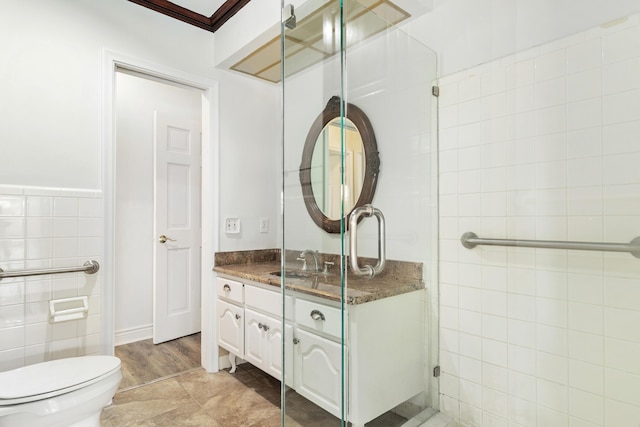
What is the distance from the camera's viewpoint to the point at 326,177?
4.04 feet

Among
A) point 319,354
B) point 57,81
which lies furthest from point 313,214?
point 57,81

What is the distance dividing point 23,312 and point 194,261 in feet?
4.77

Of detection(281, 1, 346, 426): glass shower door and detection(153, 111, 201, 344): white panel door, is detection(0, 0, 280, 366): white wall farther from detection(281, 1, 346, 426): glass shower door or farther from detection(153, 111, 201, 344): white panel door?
detection(281, 1, 346, 426): glass shower door

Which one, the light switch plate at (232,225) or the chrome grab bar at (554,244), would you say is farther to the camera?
the light switch plate at (232,225)

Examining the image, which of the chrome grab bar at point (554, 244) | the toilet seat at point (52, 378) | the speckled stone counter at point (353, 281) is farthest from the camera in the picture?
the toilet seat at point (52, 378)

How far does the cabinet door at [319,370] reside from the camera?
1231mm

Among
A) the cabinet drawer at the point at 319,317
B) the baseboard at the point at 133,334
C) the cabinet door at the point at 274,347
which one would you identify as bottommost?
the baseboard at the point at 133,334

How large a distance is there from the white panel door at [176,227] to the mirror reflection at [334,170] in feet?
7.05

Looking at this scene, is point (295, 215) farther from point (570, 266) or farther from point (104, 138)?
point (104, 138)

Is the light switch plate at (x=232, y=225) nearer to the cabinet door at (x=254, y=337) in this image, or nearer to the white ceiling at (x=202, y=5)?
the cabinet door at (x=254, y=337)

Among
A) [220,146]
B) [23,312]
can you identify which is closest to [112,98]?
[220,146]

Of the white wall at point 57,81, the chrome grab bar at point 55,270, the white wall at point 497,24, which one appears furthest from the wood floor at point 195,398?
the white wall at point 497,24

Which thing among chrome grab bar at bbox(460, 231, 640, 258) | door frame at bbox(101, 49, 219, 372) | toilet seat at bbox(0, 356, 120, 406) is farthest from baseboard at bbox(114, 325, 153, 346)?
chrome grab bar at bbox(460, 231, 640, 258)

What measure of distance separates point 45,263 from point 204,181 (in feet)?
3.48
